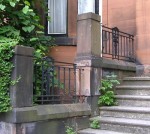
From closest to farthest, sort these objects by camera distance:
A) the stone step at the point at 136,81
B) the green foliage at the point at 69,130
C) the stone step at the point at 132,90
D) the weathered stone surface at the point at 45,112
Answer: the weathered stone surface at the point at 45,112 < the green foliage at the point at 69,130 < the stone step at the point at 132,90 < the stone step at the point at 136,81

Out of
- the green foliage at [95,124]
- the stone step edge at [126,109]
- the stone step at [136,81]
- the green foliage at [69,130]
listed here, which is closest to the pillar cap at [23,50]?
the green foliage at [69,130]

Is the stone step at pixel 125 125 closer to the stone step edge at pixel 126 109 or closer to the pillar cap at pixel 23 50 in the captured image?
the stone step edge at pixel 126 109

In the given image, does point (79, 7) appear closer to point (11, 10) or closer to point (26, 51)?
point (11, 10)

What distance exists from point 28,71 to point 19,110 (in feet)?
2.22

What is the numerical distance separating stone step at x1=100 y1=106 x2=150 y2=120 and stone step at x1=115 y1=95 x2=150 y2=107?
9.2 inches

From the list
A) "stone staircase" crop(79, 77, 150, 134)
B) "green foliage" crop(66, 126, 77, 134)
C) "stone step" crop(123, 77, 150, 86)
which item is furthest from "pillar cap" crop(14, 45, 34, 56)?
"stone step" crop(123, 77, 150, 86)

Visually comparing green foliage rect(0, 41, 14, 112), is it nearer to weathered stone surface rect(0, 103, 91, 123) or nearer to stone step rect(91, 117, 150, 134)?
weathered stone surface rect(0, 103, 91, 123)

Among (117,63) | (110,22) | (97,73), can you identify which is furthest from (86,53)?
(110,22)

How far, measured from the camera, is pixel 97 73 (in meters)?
6.67

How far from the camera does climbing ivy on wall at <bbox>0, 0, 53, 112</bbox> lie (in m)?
5.00

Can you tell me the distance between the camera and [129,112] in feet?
20.3

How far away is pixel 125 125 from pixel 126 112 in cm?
47

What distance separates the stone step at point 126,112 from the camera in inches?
235

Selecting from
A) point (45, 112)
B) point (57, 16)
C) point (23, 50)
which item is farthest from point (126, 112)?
point (57, 16)
